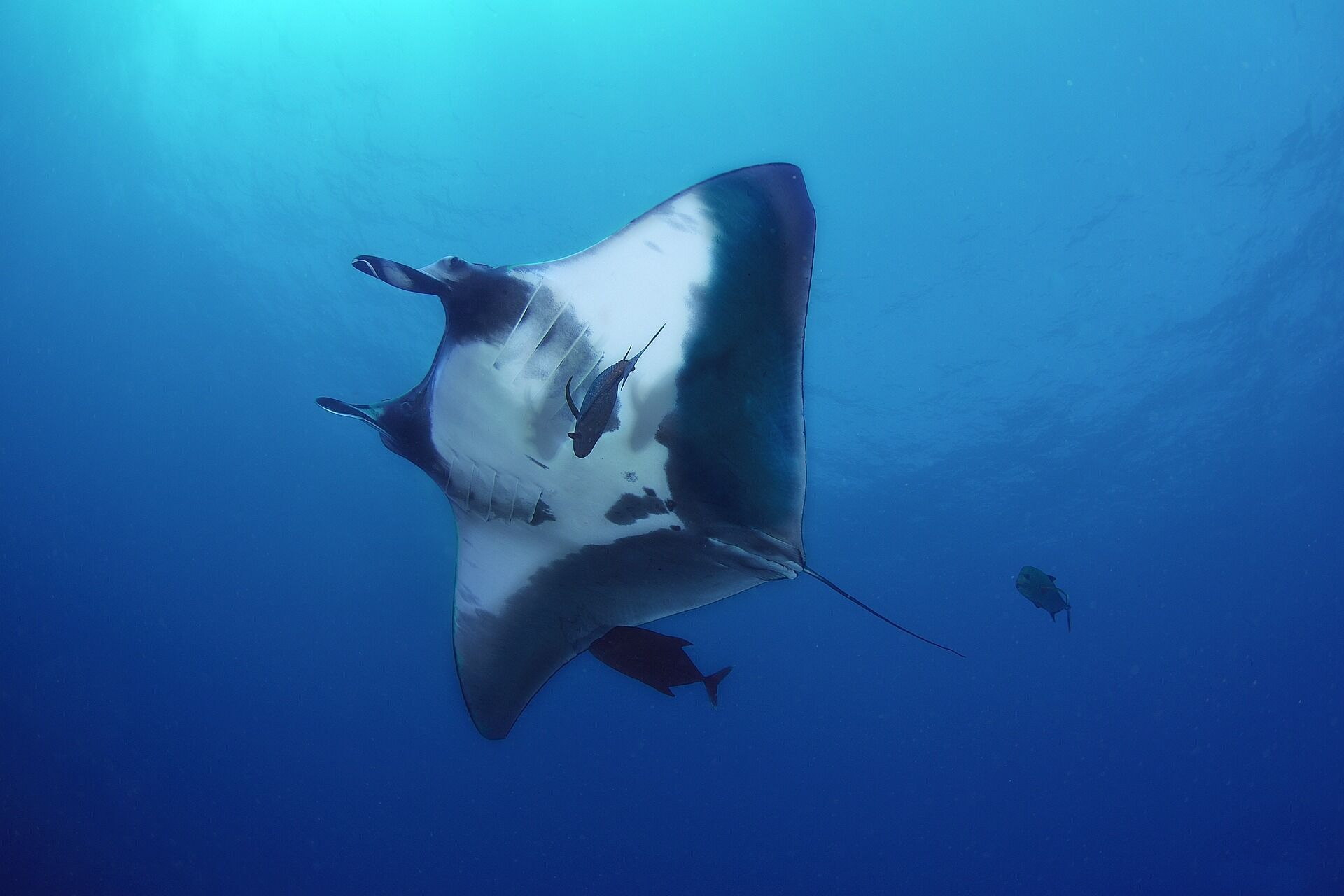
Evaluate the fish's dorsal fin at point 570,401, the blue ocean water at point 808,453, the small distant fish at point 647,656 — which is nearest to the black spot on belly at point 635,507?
the fish's dorsal fin at point 570,401

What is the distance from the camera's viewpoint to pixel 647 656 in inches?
158

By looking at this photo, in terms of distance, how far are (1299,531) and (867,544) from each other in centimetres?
1525

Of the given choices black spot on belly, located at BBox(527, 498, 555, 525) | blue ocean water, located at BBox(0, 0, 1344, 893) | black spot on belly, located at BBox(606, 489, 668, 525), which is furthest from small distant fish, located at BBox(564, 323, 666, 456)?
blue ocean water, located at BBox(0, 0, 1344, 893)

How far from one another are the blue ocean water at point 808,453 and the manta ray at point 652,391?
35.8 ft

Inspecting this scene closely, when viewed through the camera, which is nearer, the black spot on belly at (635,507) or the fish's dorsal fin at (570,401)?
the fish's dorsal fin at (570,401)

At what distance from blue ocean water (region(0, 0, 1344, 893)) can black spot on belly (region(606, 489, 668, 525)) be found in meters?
11.3

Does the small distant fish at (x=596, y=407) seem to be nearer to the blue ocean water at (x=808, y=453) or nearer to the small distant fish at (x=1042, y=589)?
the small distant fish at (x=1042, y=589)

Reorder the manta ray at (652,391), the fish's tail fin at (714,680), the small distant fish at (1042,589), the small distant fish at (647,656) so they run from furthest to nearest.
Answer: the small distant fish at (1042,589) < the fish's tail fin at (714,680) < the small distant fish at (647,656) < the manta ray at (652,391)

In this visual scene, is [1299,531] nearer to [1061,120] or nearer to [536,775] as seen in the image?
[1061,120]

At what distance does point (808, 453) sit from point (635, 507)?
1055 centimetres

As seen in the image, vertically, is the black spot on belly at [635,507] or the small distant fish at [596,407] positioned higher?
the small distant fish at [596,407]

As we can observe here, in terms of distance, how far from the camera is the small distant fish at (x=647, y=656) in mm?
3783

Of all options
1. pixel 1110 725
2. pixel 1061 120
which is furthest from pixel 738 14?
pixel 1110 725

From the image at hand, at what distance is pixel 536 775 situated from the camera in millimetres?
39469
